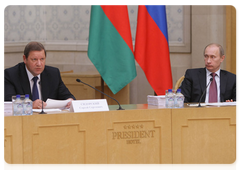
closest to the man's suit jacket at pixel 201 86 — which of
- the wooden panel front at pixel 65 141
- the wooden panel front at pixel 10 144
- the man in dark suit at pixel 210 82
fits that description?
the man in dark suit at pixel 210 82

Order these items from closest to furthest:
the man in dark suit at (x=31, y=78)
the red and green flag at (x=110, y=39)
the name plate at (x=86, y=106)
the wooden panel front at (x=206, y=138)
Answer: the name plate at (x=86, y=106)
the wooden panel front at (x=206, y=138)
the man in dark suit at (x=31, y=78)
the red and green flag at (x=110, y=39)

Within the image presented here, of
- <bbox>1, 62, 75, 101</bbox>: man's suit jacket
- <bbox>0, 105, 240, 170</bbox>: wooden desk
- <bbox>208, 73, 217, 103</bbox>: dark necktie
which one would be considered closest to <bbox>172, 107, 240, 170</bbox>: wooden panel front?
<bbox>0, 105, 240, 170</bbox>: wooden desk

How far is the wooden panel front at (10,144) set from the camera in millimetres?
2521

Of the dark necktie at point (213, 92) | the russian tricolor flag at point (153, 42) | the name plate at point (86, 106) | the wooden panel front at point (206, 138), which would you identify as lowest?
the wooden panel front at point (206, 138)

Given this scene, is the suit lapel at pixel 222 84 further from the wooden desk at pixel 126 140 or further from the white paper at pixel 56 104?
the white paper at pixel 56 104

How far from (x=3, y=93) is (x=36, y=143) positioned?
1084 mm

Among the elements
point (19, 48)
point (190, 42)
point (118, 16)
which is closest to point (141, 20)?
point (118, 16)

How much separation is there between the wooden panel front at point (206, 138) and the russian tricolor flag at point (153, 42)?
187 centimetres

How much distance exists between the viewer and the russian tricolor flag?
4770 mm

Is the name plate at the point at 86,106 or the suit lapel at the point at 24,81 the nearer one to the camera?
the name plate at the point at 86,106

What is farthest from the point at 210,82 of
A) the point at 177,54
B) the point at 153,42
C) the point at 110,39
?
the point at 177,54

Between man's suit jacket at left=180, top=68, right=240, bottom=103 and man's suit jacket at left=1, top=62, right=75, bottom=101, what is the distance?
47.8 inches

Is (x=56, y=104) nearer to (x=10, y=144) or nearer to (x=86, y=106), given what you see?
(x=86, y=106)

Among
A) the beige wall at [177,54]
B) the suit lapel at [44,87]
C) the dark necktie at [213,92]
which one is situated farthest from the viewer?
the beige wall at [177,54]
